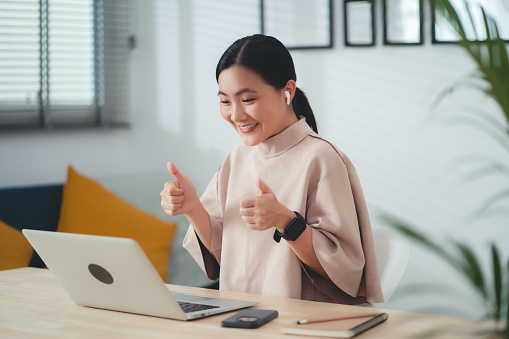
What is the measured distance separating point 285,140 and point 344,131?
4.16 feet

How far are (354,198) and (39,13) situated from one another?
223cm

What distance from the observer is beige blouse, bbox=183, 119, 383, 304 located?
1.66 metres

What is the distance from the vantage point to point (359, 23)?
9.75 ft

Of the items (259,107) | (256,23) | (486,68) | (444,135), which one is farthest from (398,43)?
(486,68)

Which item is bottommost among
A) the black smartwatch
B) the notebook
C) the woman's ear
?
the notebook

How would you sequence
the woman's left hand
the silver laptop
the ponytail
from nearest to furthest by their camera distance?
the silver laptop < the woman's left hand < the ponytail

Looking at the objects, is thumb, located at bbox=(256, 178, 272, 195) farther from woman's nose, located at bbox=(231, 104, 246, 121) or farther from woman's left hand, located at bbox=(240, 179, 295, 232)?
Result: woman's nose, located at bbox=(231, 104, 246, 121)

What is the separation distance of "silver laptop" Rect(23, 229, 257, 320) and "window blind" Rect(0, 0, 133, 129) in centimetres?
192

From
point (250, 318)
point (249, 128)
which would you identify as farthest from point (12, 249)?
point (250, 318)

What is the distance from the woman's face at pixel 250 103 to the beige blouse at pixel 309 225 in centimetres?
6

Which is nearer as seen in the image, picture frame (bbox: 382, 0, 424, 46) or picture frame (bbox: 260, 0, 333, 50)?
picture frame (bbox: 382, 0, 424, 46)

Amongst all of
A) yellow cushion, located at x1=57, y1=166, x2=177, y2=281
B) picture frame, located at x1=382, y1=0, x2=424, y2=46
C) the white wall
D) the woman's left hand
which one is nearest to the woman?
the woman's left hand

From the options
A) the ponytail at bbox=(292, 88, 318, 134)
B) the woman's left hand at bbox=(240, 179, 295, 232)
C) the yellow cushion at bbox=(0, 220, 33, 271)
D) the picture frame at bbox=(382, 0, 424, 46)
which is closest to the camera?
the woman's left hand at bbox=(240, 179, 295, 232)

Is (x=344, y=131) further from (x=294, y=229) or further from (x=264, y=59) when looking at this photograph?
(x=294, y=229)
